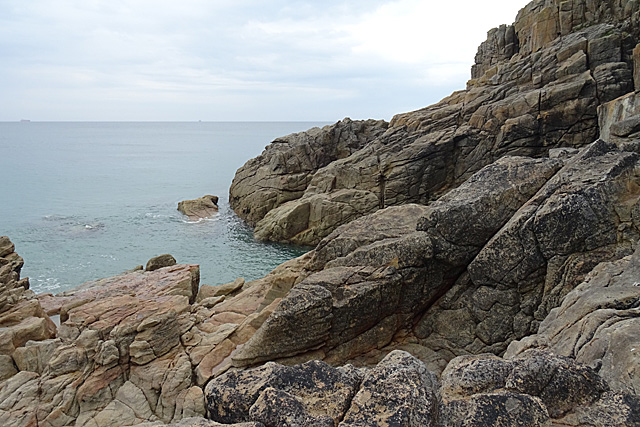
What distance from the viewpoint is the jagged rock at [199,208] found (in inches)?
2537

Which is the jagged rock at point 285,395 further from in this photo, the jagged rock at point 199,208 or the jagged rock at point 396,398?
the jagged rock at point 199,208

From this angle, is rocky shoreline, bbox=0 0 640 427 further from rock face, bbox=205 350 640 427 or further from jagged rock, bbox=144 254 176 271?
jagged rock, bbox=144 254 176 271

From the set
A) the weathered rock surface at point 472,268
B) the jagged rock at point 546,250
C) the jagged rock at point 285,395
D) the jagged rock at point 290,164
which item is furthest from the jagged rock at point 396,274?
the jagged rock at point 290,164

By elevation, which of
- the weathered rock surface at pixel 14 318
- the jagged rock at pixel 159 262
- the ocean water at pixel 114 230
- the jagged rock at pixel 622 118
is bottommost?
the ocean water at pixel 114 230

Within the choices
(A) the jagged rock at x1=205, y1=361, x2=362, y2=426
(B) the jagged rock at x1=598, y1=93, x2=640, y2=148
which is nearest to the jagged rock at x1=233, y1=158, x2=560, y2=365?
(B) the jagged rock at x1=598, y1=93, x2=640, y2=148

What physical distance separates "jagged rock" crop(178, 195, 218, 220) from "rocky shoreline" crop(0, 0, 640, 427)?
36.2m

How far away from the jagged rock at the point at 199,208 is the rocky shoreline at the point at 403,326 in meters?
36.2

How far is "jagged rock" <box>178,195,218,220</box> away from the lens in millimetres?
64438

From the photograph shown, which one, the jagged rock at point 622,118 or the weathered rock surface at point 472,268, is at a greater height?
the jagged rock at point 622,118

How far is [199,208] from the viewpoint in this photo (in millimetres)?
66250

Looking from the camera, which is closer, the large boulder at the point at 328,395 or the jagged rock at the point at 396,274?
the large boulder at the point at 328,395

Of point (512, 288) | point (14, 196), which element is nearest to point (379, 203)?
point (512, 288)

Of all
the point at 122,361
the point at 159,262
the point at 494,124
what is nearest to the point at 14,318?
the point at 122,361

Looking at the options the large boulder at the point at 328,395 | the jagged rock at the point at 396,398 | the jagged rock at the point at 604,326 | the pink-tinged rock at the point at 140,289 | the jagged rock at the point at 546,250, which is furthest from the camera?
the pink-tinged rock at the point at 140,289
